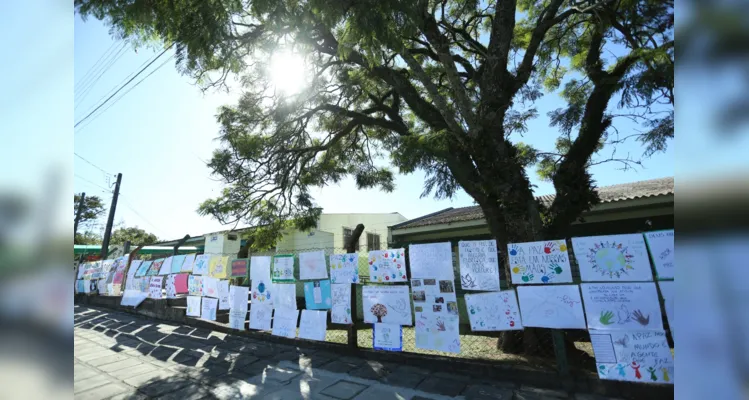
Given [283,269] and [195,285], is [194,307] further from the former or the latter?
[283,269]

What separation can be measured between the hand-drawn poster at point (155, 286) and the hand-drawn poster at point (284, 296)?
3937mm

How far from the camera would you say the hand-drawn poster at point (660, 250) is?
3.07 metres

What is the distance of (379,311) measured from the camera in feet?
14.4

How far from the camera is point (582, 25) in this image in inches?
242

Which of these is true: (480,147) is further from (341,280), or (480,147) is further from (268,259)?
(268,259)

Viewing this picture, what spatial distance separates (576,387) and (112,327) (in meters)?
8.15

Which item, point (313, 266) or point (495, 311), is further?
point (313, 266)

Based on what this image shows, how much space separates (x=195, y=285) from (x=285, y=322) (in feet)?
8.61

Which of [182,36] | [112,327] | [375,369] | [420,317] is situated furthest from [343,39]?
[112,327]

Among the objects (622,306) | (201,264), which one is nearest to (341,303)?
(622,306)

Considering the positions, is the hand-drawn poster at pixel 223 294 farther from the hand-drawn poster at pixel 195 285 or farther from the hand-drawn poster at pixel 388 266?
the hand-drawn poster at pixel 388 266

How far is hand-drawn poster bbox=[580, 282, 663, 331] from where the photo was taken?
10.1 feet

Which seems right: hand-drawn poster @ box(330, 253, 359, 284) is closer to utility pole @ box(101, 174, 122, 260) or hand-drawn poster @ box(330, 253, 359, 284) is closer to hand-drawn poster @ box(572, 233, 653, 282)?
hand-drawn poster @ box(572, 233, 653, 282)

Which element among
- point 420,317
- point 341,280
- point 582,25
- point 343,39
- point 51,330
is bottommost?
point 420,317
